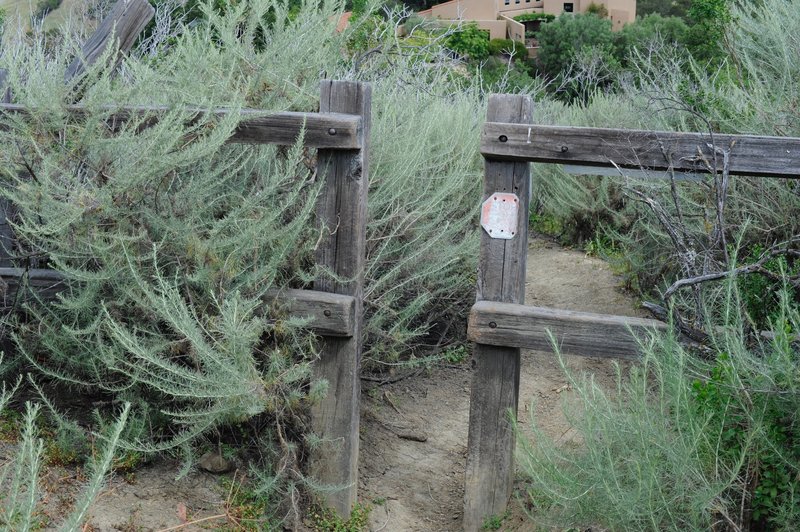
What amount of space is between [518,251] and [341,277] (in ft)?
2.60

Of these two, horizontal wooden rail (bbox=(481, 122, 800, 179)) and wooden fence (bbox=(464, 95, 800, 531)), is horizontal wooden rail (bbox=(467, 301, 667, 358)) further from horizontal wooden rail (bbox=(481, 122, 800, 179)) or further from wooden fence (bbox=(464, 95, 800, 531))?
horizontal wooden rail (bbox=(481, 122, 800, 179))

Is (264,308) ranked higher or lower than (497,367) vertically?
higher

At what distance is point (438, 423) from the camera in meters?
5.46

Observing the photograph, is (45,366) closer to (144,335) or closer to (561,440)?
(144,335)

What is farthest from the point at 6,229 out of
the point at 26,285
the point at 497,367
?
the point at 497,367

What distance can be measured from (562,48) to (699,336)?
30.8 metres

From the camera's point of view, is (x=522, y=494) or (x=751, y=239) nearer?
(x=522, y=494)

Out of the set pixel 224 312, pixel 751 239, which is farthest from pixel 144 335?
pixel 751 239

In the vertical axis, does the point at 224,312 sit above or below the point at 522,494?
above

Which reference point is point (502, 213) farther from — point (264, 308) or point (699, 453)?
point (699, 453)

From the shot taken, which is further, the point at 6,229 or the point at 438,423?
the point at 438,423

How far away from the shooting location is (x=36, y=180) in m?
3.83

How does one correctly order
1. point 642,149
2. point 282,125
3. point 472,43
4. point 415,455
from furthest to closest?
point 472,43
point 415,455
point 282,125
point 642,149

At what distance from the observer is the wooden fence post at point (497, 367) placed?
13.1ft
